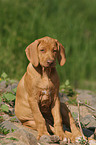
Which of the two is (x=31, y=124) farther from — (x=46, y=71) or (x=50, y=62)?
(x=50, y=62)

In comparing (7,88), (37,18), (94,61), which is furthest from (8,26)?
(7,88)

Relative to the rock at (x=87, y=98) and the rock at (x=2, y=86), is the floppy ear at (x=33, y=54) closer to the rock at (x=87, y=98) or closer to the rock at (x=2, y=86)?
the rock at (x=2, y=86)

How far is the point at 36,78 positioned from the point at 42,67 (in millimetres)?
187

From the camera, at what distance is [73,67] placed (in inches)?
322

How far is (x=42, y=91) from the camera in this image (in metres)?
3.40

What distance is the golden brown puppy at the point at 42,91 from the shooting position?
3320mm

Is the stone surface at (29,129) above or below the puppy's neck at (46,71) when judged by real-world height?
below

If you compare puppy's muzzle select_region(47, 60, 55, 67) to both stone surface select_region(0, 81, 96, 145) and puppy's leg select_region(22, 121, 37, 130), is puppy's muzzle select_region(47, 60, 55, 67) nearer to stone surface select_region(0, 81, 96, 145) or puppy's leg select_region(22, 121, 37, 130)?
stone surface select_region(0, 81, 96, 145)

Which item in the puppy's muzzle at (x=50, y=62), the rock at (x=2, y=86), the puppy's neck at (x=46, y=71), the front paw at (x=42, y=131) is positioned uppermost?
the puppy's muzzle at (x=50, y=62)

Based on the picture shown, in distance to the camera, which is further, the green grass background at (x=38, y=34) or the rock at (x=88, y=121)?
the green grass background at (x=38, y=34)

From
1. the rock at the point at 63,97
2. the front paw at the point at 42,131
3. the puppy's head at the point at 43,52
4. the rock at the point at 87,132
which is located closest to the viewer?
the puppy's head at the point at 43,52

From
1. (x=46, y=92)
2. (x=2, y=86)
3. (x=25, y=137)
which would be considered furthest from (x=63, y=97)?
(x=25, y=137)

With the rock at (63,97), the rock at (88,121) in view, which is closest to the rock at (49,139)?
the rock at (88,121)

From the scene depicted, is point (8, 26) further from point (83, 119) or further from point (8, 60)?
point (83, 119)
